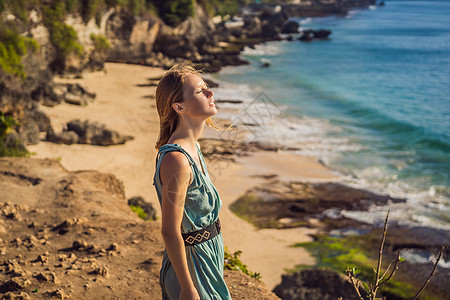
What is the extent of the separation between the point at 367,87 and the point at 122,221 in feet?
96.1

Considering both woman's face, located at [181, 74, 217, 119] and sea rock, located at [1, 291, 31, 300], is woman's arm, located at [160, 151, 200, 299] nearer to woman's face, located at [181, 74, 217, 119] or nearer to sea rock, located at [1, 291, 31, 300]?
woman's face, located at [181, 74, 217, 119]

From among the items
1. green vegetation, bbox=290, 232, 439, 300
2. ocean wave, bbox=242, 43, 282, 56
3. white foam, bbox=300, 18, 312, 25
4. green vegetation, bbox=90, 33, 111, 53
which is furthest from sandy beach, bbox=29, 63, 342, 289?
white foam, bbox=300, 18, 312, 25

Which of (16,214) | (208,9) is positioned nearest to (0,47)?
(16,214)

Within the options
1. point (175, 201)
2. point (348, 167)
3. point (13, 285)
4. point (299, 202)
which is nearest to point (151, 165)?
point (299, 202)

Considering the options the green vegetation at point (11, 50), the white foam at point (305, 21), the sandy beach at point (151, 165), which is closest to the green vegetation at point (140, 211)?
the sandy beach at point (151, 165)

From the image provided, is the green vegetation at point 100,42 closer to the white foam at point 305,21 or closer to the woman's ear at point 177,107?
the woman's ear at point 177,107

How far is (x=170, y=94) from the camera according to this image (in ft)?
8.89

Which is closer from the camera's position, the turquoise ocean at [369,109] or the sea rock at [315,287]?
the sea rock at [315,287]

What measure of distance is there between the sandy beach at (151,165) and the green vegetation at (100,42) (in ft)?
14.9

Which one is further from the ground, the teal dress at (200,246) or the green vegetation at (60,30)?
the teal dress at (200,246)

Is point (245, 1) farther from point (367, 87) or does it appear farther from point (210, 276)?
point (210, 276)

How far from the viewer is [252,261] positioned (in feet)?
33.3

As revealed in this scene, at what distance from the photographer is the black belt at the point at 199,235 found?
272cm

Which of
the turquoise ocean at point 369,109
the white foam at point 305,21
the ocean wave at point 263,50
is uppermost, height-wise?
the turquoise ocean at point 369,109
